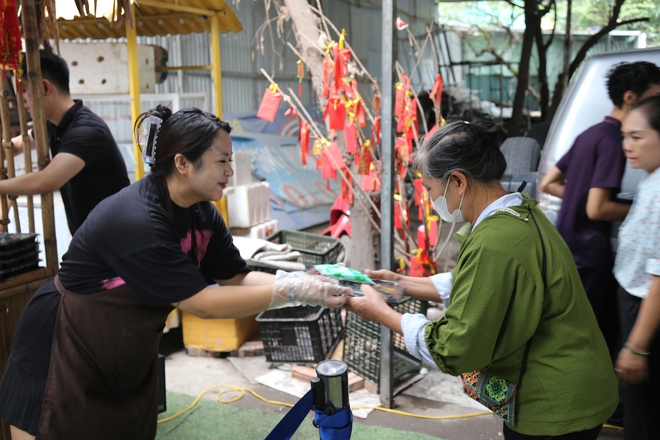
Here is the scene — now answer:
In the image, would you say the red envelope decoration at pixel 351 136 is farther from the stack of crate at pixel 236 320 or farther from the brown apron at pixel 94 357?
the brown apron at pixel 94 357

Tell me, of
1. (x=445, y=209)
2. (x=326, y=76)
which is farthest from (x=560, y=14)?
(x=445, y=209)

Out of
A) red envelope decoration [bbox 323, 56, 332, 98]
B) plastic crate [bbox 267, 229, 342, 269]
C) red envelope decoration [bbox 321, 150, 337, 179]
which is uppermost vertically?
red envelope decoration [bbox 323, 56, 332, 98]

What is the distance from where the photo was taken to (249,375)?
4180mm

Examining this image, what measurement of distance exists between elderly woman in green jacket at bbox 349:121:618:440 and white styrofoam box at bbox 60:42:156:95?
3.59 m

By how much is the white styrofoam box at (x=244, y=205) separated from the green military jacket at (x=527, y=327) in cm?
373

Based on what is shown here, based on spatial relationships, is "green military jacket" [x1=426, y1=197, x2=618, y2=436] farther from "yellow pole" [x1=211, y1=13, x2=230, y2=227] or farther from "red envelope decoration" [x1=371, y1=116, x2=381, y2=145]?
"yellow pole" [x1=211, y1=13, x2=230, y2=227]

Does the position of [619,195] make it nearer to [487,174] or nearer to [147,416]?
[487,174]

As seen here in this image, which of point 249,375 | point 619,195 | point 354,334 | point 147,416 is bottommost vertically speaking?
point 249,375

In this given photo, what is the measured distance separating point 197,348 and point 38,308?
8.47ft

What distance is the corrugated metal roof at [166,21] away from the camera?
4.79 meters

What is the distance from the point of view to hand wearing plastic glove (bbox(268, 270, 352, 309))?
2008mm

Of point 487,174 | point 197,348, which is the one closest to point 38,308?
point 487,174

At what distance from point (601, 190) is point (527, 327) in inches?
57.5

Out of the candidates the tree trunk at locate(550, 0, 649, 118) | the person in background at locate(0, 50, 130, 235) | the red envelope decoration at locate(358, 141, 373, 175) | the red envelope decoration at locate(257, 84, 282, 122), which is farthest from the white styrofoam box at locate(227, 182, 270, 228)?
the tree trunk at locate(550, 0, 649, 118)
